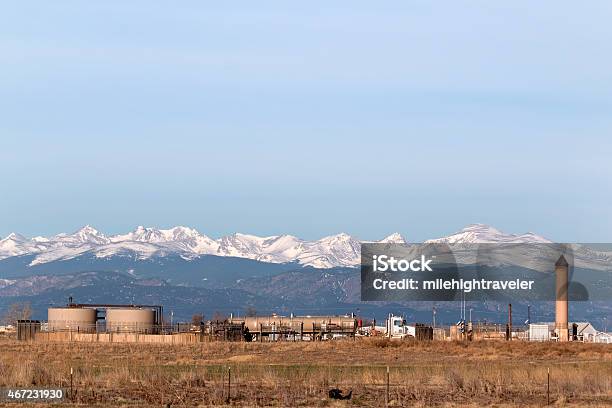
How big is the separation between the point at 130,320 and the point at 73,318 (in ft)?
21.9

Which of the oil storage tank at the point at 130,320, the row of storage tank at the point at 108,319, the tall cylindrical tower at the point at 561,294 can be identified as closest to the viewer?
the tall cylindrical tower at the point at 561,294

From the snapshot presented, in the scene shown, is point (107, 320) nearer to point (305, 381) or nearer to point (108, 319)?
point (108, 319)

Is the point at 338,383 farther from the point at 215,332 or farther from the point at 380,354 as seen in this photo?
the point at 215,332

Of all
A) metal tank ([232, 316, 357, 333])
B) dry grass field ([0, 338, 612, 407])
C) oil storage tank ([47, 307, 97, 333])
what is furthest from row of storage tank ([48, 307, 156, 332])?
dry grass field ([0, 338, 612, 407])

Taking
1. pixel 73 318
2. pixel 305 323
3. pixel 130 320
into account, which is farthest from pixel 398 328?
pixel 73 318

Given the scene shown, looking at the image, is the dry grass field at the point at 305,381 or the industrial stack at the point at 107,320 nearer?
the dry grass field at the point at 305,381

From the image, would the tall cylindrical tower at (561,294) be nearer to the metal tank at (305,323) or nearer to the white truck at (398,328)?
the white truck at (398,328)

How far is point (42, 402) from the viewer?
4084 cm

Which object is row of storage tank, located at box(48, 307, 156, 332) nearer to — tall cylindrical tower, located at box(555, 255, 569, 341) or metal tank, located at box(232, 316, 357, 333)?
metal tank, located at box(232, 316, 357, 333)

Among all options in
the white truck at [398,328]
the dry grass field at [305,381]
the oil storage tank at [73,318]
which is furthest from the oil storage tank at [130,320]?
the dry grass field at [305,381]

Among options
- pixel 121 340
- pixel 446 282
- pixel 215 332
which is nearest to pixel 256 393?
pixel 121 340

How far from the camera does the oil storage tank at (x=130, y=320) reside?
13238cm

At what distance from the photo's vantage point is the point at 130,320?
134 metres

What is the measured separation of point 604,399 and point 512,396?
10.9ft
